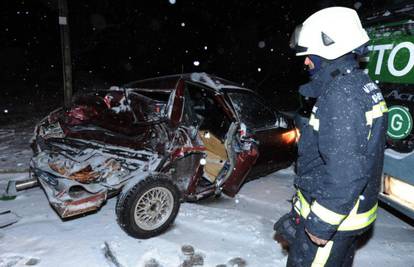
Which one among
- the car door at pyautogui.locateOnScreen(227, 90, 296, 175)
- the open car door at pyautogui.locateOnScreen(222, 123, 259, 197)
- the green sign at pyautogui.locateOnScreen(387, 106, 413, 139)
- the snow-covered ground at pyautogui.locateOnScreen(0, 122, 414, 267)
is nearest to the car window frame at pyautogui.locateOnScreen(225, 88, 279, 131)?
the car door at pyautogui.locateOnScreen(227, 90, 296, 175)

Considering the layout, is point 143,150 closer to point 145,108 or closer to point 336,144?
point 145,108

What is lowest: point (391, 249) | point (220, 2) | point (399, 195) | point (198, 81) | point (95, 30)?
point (391, 249)

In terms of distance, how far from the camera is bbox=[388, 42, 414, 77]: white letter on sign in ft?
9.99

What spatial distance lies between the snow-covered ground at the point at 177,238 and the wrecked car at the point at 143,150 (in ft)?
0.85

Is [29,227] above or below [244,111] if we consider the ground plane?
below

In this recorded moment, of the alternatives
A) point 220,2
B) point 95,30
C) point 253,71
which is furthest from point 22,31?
point 253,71

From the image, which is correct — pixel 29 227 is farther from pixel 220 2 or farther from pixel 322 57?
pixel 220 2

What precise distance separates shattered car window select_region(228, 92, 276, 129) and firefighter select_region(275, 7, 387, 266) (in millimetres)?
2222

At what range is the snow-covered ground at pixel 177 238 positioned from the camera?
324cm

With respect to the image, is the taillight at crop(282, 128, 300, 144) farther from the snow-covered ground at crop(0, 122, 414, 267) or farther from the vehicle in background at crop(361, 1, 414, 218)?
the vehicle in background at crop(361, 1, 414, 218)

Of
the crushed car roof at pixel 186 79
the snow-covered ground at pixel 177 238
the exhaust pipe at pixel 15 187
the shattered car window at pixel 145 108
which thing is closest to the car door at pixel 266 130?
the crushed car roof at pixel 186 79

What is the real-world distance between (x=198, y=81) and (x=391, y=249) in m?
2.94

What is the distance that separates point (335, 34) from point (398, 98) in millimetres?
1719

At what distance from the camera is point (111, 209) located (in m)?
4.23
